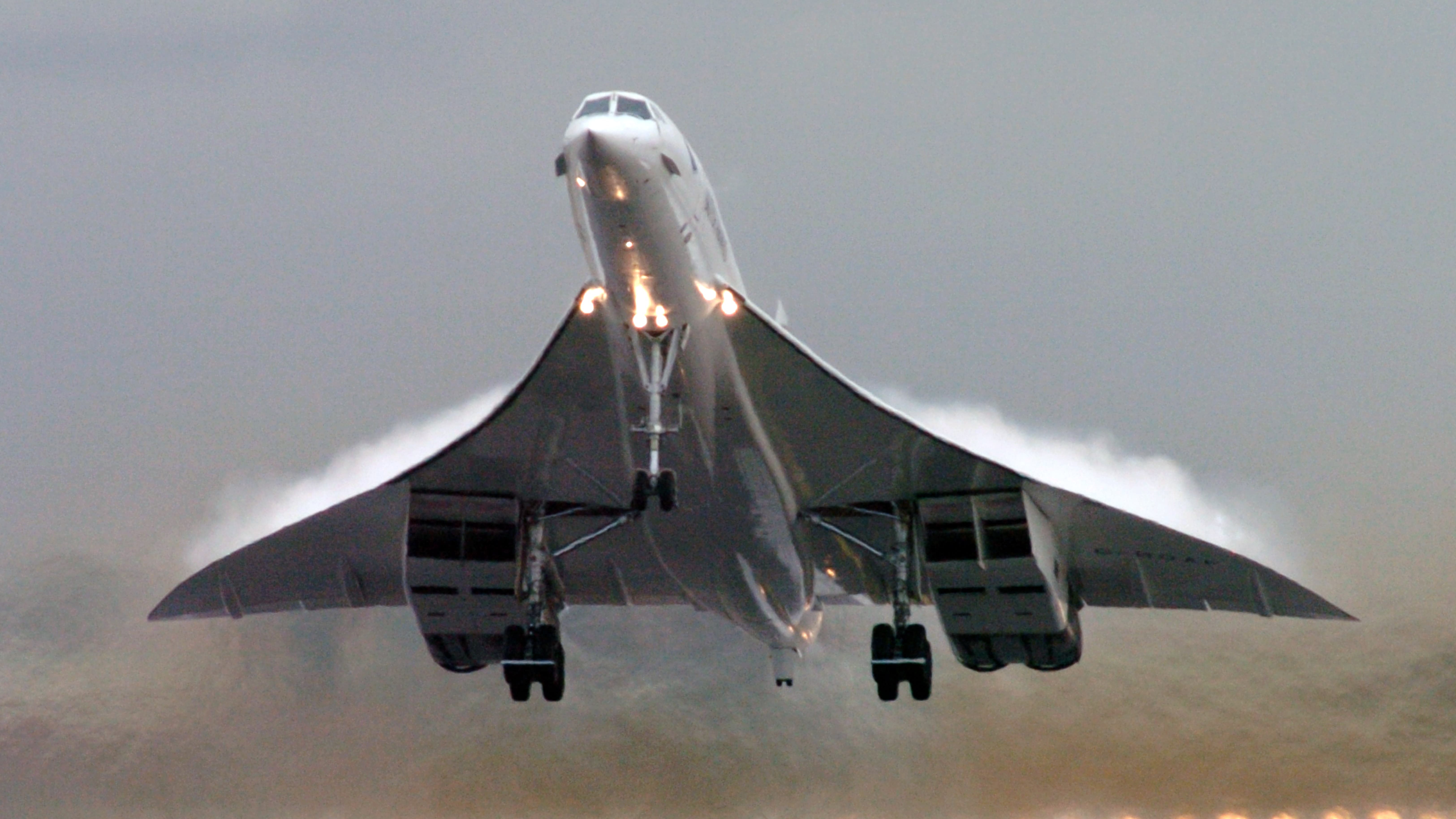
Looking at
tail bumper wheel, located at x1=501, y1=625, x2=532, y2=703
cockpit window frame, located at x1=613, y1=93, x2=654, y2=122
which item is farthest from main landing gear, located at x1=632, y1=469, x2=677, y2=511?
tail bumper wheel, located at x1=501, y1=625, x2=532, y2=703

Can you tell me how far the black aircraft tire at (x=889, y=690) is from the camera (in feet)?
50.7

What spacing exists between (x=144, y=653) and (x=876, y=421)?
1018 cm

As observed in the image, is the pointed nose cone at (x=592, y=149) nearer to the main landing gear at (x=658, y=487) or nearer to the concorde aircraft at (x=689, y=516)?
the concorde aircraft at (x=689, y=516)

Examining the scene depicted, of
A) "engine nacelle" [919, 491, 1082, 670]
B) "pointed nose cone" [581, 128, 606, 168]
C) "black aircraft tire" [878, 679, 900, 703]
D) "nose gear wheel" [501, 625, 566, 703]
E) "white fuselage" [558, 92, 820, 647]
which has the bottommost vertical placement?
"black aircraft tire" [878, 679, 900, 703]

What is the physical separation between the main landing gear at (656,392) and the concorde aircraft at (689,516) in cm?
2

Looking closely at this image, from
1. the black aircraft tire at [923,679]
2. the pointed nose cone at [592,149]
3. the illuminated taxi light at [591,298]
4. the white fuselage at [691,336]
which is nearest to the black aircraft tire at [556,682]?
the white fuselage at [691,336]

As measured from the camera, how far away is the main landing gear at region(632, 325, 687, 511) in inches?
492

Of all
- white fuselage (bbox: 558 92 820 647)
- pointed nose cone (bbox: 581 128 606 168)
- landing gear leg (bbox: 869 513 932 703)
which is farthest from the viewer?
landing gear leg (bbox: 869 513 932 703)

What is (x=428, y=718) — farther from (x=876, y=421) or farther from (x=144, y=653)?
(x=876, y=421)

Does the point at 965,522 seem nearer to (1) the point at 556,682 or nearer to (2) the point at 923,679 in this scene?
(2) the point at 923,679

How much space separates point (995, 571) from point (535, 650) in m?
5.03

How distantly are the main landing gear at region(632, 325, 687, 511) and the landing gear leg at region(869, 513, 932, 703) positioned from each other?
317 centimetres

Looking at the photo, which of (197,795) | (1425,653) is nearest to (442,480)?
(197,795)

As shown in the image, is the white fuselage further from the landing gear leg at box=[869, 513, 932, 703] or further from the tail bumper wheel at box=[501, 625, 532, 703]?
the tail bumper wheel at box=[501, 625, 532, 703]
